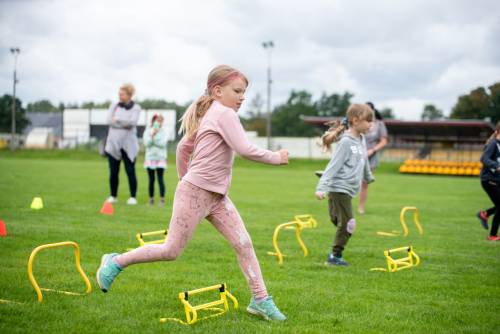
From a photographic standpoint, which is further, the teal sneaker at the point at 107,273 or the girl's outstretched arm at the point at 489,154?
the girl's outstretched arm at the point at 489,154

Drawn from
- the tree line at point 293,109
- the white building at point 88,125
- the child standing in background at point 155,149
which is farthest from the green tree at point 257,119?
the child standing in background at point 155,149

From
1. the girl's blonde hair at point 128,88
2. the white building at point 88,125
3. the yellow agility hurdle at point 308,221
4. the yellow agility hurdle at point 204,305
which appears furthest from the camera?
the white building at point 88,125

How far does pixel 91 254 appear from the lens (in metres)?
7.25

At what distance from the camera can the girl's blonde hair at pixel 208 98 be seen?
469 centimetres

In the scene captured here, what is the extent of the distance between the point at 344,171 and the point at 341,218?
604mm

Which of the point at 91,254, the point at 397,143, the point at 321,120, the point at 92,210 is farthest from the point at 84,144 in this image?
the point at 91,254

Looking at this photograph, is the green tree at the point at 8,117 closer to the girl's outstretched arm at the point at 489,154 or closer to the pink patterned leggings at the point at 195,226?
the girl's outstretched arm at the point at 489,154

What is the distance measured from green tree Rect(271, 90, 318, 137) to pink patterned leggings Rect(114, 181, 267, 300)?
85.5 metres

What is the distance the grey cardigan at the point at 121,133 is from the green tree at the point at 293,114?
78.2 metres

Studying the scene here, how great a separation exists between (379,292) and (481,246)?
12.7ft

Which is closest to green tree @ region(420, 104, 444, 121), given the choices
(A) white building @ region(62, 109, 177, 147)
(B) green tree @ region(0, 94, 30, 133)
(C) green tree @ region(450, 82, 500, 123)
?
(C) green tree @ region(450, 82, 500, 123)

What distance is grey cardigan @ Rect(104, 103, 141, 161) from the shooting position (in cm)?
1238

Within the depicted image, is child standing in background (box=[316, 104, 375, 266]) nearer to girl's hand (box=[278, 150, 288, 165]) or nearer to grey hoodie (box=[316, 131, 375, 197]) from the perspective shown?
grey hoodie (box=[316, 131, 375, 197])

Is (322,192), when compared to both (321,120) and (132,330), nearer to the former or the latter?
(132,330)
